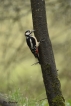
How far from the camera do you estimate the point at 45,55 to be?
5.84ft

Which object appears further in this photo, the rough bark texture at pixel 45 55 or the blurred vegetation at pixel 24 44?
the blurred vegetation at pixel 24 44

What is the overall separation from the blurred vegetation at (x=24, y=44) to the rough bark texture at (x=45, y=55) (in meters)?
2.54

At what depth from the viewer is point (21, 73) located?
4.56 m

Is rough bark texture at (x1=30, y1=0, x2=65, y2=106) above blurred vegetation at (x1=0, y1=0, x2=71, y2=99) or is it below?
below

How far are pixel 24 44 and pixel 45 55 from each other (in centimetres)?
295

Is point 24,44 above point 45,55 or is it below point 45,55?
above

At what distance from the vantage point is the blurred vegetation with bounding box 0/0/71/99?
4482 millimetres

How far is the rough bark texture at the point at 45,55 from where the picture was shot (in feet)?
5.84

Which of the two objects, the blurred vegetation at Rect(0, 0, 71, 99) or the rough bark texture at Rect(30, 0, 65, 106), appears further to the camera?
the blurred vegetation at Rect(0, 0, 71, 99)

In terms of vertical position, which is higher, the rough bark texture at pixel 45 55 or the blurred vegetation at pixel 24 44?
the blurred vegetation at pixel 24 44

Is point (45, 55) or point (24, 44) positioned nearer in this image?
point (45, 55)

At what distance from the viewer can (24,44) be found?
4715 mm

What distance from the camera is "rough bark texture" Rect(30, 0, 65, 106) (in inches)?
70.1

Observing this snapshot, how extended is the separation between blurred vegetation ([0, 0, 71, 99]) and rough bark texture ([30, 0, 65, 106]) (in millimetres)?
2542
